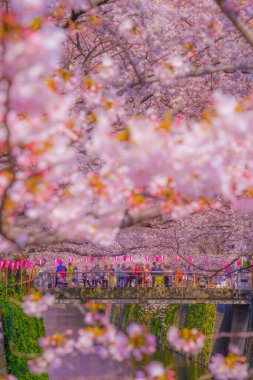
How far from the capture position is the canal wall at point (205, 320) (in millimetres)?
33562

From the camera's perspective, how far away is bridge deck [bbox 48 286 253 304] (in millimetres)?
30312

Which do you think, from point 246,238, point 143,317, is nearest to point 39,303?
point 246,238

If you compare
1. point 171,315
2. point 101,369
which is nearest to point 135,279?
point 101,369

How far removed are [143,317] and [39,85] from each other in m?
43.2

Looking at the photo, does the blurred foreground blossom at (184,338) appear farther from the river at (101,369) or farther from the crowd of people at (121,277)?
the crowd of people at (121,277)

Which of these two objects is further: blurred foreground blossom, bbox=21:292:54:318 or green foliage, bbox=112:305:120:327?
green foliage, bbox=112:305:120:327

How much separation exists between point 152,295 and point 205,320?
6785 mm

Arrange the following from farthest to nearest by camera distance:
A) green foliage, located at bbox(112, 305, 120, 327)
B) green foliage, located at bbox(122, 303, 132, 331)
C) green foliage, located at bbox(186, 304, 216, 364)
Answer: green foliage, located at bbox(112, 305, 120, 327) → green foliage, located at bbox(122, 303, 132, 331) → green foliage, located at bbox(186, 304, 216, 364)

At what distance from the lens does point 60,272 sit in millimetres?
32656

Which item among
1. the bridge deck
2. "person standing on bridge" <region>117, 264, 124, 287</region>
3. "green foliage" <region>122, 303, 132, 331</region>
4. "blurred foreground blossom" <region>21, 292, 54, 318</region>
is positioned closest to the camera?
"blurred foreground blossom" <region>21, 292, 54, 318</region>

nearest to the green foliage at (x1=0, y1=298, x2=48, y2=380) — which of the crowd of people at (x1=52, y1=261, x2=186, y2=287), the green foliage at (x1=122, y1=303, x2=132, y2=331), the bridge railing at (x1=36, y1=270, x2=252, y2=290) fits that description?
the bridge railing at (x1=36, y1=270, x2=252, y2=290)

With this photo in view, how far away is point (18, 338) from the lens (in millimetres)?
23250

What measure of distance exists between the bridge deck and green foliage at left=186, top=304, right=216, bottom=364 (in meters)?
3.79

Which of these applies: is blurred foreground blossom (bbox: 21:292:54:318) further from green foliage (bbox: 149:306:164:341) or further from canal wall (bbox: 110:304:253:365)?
green foliage (bbox: 149:306:164:341)
